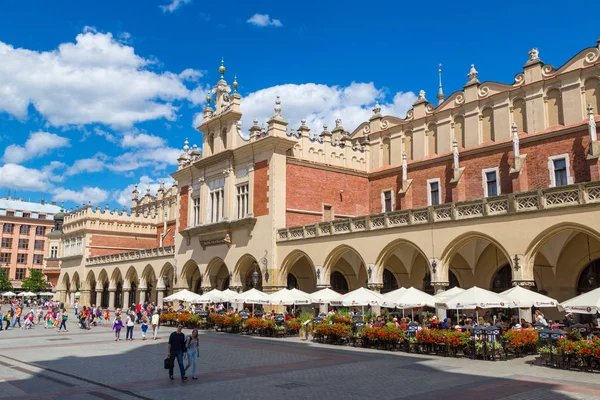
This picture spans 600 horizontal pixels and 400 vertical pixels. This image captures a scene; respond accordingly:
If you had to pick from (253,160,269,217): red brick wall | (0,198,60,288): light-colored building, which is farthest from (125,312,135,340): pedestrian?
(0,198,60,288): light-colored building

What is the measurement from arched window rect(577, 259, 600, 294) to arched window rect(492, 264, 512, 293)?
3669 millimetres

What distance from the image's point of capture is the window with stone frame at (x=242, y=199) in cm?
3766

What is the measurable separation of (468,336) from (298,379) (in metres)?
7.22

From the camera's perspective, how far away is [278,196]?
115ft

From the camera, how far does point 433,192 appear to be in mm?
34688

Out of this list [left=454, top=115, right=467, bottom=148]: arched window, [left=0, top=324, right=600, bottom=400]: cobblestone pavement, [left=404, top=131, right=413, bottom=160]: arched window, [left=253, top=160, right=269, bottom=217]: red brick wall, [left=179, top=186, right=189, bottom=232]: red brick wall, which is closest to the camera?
[left=0, top=324, right=600, bottom=400]: cobblestone pavement

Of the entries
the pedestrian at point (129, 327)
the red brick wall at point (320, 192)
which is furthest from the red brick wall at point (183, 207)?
the pedestrian at point (129, 327)

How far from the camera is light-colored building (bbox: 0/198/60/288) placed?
97.6 m

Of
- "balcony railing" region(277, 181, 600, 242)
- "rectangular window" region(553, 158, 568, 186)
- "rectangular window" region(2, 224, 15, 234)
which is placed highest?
"rectangular window" region(2, 224, 15, 234)

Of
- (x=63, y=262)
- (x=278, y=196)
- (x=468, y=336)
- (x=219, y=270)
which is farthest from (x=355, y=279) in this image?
(x=63, y=262)

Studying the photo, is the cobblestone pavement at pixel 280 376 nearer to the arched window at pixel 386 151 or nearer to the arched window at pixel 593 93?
the arched window at pixel 593 93

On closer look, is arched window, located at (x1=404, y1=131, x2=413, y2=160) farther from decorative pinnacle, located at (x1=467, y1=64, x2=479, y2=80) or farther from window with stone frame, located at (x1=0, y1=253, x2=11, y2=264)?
window with stone frame, located at (x1=0, y1=253, x2=11, y2=264)

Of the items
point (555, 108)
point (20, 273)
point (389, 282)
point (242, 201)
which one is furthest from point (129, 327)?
point (20, 273)

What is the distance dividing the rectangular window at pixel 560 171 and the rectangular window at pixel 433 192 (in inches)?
287
